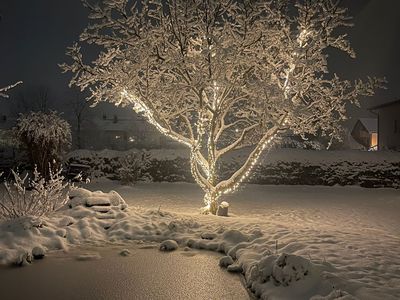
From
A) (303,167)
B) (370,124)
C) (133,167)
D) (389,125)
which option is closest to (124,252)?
(133,167)

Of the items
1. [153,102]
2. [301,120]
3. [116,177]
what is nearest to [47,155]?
[116,177]

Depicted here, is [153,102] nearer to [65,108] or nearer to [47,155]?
[47,155]

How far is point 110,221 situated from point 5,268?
3.81 m

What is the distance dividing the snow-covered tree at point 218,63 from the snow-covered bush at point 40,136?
6530mm

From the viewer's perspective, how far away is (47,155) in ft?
66.4

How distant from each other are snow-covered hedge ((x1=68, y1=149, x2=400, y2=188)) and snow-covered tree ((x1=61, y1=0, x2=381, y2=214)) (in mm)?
8691

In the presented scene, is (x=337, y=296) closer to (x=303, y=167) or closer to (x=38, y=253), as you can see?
(x=38, y=253)

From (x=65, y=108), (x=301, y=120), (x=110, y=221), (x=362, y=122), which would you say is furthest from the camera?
(x=65, y=108)

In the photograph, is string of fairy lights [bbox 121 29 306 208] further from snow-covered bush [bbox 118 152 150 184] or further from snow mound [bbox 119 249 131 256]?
snow-covered bush [bbox 118 152 150 184]

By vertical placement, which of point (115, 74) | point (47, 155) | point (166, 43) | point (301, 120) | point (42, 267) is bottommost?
point (42, 267)

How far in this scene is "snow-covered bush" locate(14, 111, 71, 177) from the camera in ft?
65.2

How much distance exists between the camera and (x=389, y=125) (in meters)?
38.4

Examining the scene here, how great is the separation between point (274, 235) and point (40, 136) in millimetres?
13751

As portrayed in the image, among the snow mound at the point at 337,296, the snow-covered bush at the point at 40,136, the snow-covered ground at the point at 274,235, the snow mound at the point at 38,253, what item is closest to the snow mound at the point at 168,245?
the snow-covered ground at the point at 274,235
